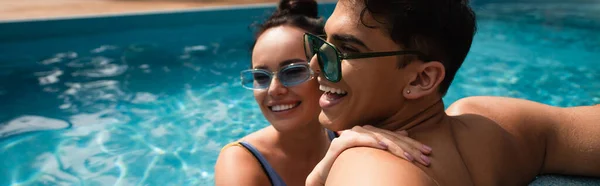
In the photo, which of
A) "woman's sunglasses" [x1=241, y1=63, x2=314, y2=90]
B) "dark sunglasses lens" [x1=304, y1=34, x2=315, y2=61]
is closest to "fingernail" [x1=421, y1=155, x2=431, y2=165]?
"dark sunglasses lens" [x1=304, y1=34, x2=315, y2=61]

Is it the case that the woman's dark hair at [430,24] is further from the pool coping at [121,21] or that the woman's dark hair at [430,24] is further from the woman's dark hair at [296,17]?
the pool coping at [121,21]

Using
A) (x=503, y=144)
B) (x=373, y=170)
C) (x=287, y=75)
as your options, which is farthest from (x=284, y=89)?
(x=373, y=170)

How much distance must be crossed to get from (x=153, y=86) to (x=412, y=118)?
→ 6.30 metres

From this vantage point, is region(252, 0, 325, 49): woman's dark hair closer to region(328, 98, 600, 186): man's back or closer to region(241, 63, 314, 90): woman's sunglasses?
region(241, 63, 314, 90): woman's sunglasses

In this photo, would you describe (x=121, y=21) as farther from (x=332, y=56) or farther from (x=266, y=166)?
(x=332, y=56)

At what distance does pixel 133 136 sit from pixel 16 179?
1385mm

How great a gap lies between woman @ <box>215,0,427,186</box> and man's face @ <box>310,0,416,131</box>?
3.16 ft

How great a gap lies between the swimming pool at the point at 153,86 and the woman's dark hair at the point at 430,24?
3729 mm

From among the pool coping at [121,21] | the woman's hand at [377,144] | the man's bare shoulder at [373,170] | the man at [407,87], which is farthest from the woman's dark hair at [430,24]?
the pool coping at [121,21]

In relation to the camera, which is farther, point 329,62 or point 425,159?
point 329,62

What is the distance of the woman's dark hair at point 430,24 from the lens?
1508 millimetres

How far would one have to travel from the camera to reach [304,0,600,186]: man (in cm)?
150

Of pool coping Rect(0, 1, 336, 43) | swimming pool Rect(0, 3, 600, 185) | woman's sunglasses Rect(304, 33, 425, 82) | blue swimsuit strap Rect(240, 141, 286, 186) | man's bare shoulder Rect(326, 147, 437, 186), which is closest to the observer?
man's bare shoulder Rect(326, 147, 437, 186)

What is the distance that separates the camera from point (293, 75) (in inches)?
105
